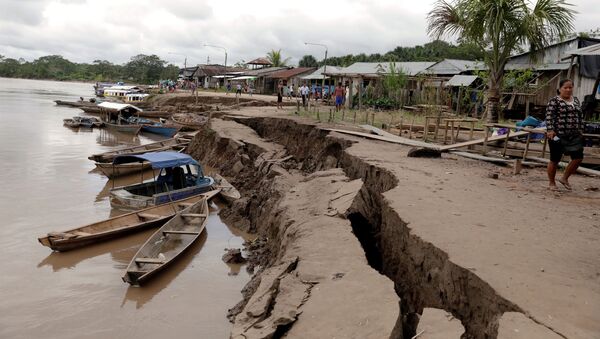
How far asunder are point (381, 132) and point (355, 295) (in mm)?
11609

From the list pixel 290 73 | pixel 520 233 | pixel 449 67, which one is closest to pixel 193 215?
pixel 520 233

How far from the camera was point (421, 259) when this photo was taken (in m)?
5.34

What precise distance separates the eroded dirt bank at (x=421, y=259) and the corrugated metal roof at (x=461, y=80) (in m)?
14.7

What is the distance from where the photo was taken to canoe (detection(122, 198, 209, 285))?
850 cm

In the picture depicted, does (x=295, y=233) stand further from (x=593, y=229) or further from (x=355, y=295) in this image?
(x=593, y=229)

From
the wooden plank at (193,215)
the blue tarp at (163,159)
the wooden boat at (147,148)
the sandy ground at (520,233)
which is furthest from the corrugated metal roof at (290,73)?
the sandy ground at (520,233)

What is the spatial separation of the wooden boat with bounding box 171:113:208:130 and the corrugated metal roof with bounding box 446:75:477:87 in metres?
14.4

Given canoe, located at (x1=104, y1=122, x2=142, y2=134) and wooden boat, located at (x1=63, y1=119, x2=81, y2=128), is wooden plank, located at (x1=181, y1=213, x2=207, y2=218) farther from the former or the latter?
wooden boat, located at (x1=63, y1=119, x2=81, y2=128)

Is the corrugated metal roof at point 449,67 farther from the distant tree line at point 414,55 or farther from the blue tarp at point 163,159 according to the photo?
the blue tarp at point 163,159

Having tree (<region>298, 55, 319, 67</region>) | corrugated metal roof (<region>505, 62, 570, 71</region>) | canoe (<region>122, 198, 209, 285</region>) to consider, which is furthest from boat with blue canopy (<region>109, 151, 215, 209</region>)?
tree (<region>298, 55, 319, 67</region>)

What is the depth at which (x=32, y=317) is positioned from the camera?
7.45 meters

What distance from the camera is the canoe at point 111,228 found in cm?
973

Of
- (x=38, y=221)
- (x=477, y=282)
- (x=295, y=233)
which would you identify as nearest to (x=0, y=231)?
(x=38, y=221)

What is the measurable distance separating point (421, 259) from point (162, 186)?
409 inches
